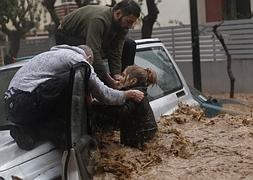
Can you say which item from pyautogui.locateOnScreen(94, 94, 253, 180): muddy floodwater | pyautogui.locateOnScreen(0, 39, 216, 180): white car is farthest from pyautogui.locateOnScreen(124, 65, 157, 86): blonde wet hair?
pyautogui.locateOnScreen(0, 39, 216, 180): white car

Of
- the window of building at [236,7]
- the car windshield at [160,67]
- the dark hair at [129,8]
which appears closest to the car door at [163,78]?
the car windshield at [160,67]

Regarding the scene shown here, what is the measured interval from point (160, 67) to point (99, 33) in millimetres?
1512

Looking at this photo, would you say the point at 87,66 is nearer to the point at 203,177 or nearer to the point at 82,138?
the point at 82,138

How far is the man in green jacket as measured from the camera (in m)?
4.44

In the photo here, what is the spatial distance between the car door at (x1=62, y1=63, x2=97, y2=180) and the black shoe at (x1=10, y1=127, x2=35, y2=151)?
10.7 inches

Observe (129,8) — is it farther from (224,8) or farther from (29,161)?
(224,8)

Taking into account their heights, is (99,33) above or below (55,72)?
above

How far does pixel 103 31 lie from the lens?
14.8ft

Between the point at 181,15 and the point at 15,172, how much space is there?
16.1m

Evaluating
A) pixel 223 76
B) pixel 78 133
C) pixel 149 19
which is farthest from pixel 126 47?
pixel 223 76

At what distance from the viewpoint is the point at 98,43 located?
4.46 metres

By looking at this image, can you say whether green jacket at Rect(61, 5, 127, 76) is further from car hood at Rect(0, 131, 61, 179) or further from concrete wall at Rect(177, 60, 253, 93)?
concrete wall at Rect(177, 60, 253, 93)

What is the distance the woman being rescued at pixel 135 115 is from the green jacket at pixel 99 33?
0.48m

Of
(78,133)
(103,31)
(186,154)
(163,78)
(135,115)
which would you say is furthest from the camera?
(163,78)
